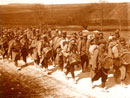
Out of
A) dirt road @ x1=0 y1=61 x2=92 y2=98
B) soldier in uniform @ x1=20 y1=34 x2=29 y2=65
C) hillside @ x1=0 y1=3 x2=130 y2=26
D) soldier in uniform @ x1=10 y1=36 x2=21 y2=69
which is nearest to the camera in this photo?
dirt road @ x1=0 y1=61 x2=92 y2=98

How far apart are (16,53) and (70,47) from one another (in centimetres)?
440

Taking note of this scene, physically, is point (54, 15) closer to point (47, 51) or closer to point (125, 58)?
point (47, 51)

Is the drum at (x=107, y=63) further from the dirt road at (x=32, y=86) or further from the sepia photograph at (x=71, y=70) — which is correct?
the dirt road at (x=32, y=86)

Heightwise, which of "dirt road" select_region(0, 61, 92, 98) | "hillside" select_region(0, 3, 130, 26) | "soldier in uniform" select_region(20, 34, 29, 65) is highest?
"hillside" select_region(0, 3, 130, 26)

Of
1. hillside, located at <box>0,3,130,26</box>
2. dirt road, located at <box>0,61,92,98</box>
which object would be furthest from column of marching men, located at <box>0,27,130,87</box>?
hillside, located at <box>0,3,130,26</box>

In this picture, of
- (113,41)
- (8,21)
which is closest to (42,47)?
(113,41)

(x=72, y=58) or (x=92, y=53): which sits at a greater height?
(x=92, y=53)

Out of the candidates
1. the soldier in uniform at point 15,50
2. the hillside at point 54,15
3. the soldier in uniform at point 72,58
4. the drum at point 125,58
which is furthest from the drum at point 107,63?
the hillside at point 54,15

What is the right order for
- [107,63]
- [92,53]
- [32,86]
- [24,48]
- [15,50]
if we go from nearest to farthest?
1. [107,63]
2. [92,53]
3. [32,86]
4. [15,50]
5. [24,48]

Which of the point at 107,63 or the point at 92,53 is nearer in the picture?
the point at 107,63

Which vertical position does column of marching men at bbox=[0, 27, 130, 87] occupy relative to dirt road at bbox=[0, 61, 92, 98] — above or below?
above

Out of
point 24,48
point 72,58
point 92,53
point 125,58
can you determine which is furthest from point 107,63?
point 24,48

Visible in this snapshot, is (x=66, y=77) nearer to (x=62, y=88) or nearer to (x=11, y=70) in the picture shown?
(x=62, y=88)

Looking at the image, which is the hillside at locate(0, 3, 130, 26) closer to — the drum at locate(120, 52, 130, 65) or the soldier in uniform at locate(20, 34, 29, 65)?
the soldier in uniform at locate(20, 34, 29, 65)
